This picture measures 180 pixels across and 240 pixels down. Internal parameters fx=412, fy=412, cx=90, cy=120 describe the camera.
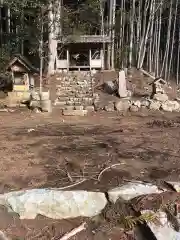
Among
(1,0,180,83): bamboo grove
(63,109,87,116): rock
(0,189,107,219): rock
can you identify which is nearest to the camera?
(0,189,107,219): rock

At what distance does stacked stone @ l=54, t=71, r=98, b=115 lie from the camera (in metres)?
15.0

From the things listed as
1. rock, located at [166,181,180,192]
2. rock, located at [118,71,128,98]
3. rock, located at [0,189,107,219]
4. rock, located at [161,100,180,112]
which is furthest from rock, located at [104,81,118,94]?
rock, located at [0,189,107,219]

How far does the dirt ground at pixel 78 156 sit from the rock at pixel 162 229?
313 millimetres

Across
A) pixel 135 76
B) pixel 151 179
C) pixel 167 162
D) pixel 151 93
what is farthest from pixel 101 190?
pixel 135 76

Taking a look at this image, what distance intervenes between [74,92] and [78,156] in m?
9.41

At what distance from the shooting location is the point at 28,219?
5.45 metres

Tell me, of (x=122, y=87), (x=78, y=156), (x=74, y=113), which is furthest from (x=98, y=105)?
(x=78, y=156)

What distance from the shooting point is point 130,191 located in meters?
5.83

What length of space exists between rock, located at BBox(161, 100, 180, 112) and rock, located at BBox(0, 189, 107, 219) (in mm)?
10186

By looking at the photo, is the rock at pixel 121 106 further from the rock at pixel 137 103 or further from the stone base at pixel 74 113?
the stone base at pixel 74 113

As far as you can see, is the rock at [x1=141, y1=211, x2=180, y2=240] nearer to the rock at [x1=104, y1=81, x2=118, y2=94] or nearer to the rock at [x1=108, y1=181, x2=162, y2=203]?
the rock at [x1=108, y1=181, x2=162, y2=203]

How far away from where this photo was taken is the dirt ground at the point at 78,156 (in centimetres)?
540

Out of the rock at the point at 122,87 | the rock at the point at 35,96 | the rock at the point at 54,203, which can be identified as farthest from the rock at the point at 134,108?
the rock at the point at 54,203

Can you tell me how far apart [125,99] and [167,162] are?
8364mm
